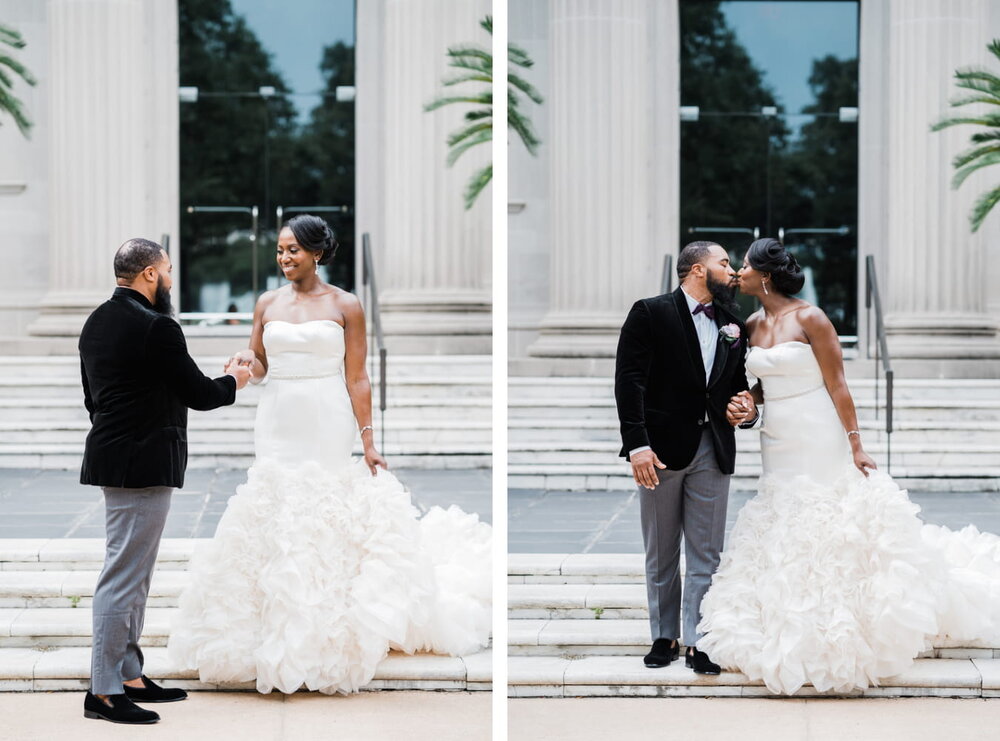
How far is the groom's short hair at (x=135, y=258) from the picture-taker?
479 cm

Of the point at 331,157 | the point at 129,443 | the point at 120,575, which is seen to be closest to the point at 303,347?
the point at 129,443

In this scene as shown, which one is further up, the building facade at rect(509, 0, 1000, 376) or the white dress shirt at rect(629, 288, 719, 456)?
the building facade at rect(509, 0, 1000, 376)

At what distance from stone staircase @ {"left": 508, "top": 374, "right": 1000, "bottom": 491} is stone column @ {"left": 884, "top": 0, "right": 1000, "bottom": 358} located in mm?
893

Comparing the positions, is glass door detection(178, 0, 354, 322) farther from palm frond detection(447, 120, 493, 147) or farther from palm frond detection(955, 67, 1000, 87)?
palm frond detection(955, 67, 1000, 87)

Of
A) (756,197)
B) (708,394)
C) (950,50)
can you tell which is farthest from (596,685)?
(756,197)

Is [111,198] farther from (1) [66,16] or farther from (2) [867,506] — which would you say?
(2) [867,506]

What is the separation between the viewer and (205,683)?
5031 millimetres

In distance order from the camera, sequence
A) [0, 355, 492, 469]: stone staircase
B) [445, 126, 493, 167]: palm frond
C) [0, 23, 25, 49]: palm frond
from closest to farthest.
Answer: [0, 355, 492, 469]: stone staircase, [0, 23, 25, 49]: palm frond, [445, 126, 493, 167]: palm frond

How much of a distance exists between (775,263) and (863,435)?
5.44m

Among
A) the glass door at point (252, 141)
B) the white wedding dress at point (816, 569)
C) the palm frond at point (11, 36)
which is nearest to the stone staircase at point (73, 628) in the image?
the white wedding dress at point (816, 569)

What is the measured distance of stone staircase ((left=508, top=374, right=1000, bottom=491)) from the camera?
9.56 meters

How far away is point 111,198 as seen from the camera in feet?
43.0

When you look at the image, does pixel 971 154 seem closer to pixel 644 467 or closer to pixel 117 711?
pixel 644 467

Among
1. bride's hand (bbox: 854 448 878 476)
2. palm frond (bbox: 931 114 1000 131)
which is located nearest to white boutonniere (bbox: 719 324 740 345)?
bride's hand (bbox: 854 448 878 476)
